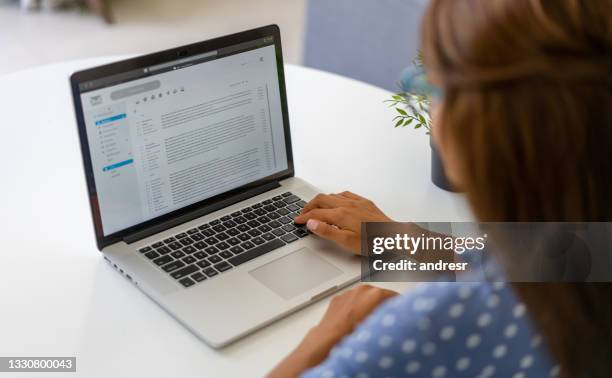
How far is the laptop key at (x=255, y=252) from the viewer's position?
1073 millimetres

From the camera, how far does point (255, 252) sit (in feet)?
3.59

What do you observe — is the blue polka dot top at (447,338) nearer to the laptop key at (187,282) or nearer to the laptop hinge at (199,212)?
the laptop key at (187,282)

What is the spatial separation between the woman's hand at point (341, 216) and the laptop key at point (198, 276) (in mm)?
181

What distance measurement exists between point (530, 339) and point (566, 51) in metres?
0.30

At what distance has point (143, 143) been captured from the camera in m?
1.08

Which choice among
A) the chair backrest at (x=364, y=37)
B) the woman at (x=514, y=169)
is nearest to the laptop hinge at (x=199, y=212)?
the woman at (x=514, y=169)

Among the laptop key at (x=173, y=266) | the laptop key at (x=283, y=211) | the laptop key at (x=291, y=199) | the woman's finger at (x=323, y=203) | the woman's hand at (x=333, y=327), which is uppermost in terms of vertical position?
the woman's finger at (x=323, y=203)

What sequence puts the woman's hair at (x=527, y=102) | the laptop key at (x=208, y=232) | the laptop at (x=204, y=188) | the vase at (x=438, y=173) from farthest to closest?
the vase at (x=438, y=173) → the laptop key at (x=208, y=232) → the laptop at (x=204, y=188) → the woman's hair at (x=527, y=102)

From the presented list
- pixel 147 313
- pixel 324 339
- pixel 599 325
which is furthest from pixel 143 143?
pixel 599 325

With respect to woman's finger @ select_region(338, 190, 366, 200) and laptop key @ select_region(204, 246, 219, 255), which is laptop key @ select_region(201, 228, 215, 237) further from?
woman's finger @ select_region(338, 190, 366, 200)

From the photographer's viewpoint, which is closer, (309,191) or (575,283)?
(575,283)

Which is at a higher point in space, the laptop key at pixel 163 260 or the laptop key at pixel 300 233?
the laptop key at pixel 163 260

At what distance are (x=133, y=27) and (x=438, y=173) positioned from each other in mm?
2694

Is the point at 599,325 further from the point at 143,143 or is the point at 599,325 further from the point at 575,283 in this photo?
the point at 143,143
